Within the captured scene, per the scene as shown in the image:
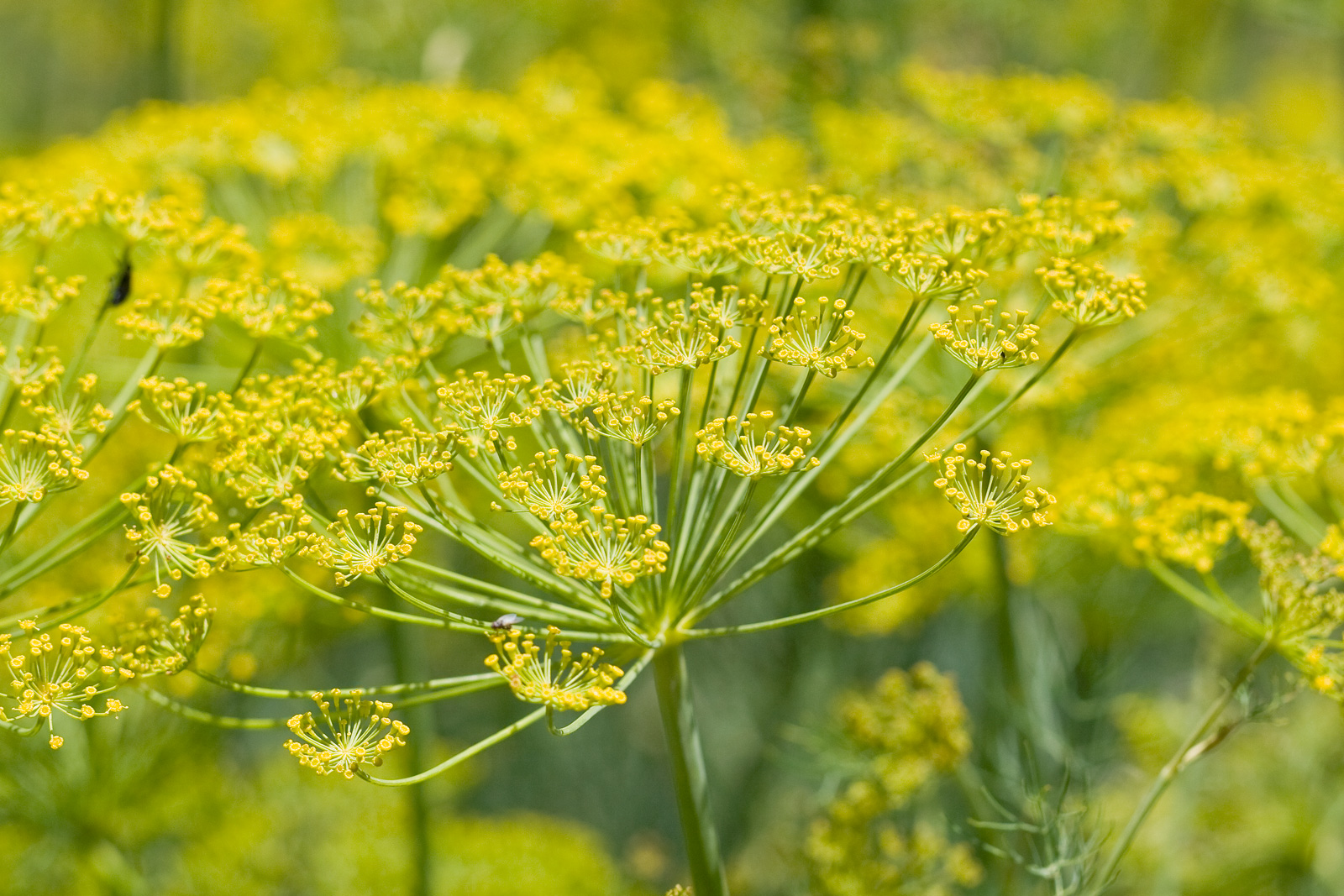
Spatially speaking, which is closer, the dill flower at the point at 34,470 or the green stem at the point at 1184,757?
the dill flower at the point at 34,470

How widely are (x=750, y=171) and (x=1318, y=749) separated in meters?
3.62

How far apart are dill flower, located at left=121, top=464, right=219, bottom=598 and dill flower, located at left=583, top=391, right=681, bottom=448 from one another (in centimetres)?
87

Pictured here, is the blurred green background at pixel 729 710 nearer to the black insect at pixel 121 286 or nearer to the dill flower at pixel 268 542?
the black insect at pixel 121 286

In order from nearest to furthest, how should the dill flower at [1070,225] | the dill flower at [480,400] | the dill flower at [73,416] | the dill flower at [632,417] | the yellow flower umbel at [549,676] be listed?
1. the yellow flower umbel at [549,676]
2. the dill flower at [632,417]
3. the dill flower at [480,400]
4. the dill flower at [73,416]
5. the dill flower at [1070,225]

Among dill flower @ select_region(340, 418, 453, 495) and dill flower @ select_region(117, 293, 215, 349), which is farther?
dill flower @ select_region(117, 293, 215, 349)

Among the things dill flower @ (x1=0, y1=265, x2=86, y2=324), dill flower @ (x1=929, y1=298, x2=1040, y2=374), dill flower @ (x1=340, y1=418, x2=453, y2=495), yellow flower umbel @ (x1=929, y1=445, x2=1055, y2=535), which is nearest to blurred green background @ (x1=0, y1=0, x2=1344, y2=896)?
yellow flower umbel @ (x1=929, y1=445, x2=1055, y2=535)

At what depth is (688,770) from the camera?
7.95 feet

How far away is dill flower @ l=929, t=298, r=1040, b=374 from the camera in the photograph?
2279mm

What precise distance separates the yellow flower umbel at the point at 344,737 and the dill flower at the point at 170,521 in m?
0.42

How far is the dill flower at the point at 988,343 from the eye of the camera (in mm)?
2279

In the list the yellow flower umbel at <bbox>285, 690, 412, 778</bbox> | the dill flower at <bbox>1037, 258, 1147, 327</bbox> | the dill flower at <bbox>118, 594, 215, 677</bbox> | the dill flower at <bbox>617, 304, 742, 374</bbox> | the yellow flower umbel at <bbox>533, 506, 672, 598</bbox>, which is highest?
the dill flower at <bbox>1037, 258, 1147, 327</bbox>

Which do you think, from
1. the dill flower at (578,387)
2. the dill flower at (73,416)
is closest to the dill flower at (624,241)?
the dill flower at (578,387)

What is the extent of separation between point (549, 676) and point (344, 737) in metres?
0.43

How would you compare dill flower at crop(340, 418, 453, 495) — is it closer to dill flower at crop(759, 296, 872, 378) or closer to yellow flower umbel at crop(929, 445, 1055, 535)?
dill flower at crop(759, 296, 872, 378)
